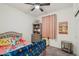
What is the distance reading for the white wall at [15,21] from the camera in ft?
4.20

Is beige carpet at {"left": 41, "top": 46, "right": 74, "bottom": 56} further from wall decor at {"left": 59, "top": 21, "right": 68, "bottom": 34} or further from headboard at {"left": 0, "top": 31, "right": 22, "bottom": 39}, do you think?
headboard at {"left": 0, "top": 31, "right": 22, "bottom": 39}

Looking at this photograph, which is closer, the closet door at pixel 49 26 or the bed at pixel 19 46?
the bed at pixel 19 46

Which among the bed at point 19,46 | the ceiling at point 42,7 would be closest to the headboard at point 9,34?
the bed at point 19,46

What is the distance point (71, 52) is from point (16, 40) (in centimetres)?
58

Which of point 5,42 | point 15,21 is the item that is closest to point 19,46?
point 5,42

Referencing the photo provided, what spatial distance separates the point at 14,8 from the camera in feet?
4.24

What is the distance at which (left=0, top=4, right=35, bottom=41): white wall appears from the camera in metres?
1.28

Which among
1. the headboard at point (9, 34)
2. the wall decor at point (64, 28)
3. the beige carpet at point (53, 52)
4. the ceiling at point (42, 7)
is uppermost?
the ceiling at point (42, 7)

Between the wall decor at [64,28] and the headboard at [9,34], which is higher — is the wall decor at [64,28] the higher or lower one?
the higher one

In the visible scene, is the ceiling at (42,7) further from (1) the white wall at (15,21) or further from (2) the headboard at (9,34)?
(2) the headboard at (9,34)

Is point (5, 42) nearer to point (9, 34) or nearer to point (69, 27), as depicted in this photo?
point (9, 34)

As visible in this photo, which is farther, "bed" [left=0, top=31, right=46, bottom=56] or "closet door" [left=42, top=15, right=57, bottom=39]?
"closet door" [left=42, top=15, right=57, bottom=39]

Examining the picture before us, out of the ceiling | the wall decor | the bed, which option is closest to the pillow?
the bed

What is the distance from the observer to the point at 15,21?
4.30 feet
